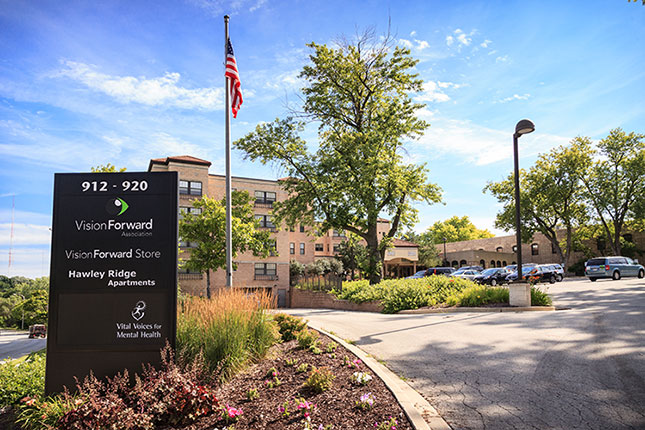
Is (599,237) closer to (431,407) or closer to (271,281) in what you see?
(271,281)

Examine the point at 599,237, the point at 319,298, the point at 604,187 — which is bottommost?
the point at 319,298

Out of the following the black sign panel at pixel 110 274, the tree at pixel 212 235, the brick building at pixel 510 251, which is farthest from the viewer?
the brick building at pixel 510 251

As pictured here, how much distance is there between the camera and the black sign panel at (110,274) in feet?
18.7

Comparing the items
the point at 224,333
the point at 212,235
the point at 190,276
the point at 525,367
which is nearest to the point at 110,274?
the point at 224,333

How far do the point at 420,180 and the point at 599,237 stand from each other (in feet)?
148

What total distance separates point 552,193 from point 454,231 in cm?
6087

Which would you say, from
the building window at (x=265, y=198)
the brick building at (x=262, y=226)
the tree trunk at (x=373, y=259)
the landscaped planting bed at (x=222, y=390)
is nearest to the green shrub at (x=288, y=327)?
the landscaped planting bed at (x=222, y=390)

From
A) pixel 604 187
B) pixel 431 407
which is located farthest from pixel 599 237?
pixel 431 407

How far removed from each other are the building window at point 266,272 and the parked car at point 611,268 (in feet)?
96.7

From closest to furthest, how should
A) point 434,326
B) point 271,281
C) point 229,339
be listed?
1. point 229,339
2. point 434,326
3. point 271,281

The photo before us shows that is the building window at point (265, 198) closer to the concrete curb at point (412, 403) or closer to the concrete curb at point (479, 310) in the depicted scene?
the concrete curb at point (479, 310)

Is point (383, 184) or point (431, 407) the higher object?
point (383, 184)

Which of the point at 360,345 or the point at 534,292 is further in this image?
the point at 534,292

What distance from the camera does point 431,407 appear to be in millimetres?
4953
